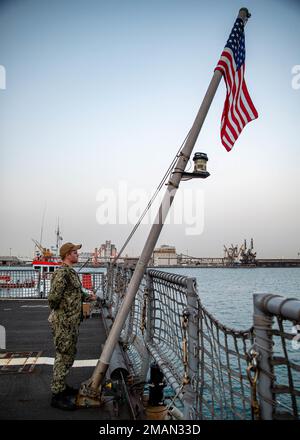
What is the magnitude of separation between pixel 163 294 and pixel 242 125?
253 centimetres

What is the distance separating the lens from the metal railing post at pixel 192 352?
3021mm

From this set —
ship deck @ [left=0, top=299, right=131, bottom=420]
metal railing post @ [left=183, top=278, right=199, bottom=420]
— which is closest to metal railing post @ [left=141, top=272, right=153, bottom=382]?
ship deck @ [left=0, top=299, right=131, bottom=420]

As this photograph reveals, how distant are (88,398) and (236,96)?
4.23m

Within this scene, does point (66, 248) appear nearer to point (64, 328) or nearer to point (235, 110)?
point (64, 328)

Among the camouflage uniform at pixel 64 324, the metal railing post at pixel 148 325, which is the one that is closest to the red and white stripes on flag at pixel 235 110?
the metal railing post at pixel 148 325

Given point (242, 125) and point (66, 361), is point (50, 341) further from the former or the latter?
point (242, 125)

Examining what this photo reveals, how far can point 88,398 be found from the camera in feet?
12.5

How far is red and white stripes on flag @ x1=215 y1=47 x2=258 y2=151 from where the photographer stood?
4435mm

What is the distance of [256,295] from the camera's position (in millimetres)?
1991

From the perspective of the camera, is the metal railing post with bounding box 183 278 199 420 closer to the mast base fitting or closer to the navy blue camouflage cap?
the mast base fitting

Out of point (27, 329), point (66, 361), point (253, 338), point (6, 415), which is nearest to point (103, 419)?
point (66, 361)

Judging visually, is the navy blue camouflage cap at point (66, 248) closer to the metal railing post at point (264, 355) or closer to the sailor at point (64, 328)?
the sailor at point (64, 328)

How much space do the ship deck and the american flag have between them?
3.70 metres

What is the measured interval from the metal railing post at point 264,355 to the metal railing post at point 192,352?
1029 mm
